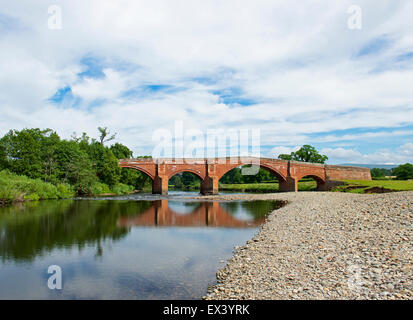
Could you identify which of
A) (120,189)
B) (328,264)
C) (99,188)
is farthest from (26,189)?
(328,264)

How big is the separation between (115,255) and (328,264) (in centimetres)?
689

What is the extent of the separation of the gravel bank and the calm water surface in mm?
933

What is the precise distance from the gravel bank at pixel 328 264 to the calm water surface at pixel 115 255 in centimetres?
93

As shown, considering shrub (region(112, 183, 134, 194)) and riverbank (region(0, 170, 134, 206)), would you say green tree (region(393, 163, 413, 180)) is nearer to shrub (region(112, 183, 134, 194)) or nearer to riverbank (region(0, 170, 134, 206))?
shrub (region(112, 183, 134, 194))

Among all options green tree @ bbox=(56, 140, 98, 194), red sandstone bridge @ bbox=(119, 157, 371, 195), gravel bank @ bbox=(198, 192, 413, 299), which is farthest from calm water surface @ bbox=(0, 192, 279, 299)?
red sandstone bridge @ bbox=(119, 157, 371, 195)

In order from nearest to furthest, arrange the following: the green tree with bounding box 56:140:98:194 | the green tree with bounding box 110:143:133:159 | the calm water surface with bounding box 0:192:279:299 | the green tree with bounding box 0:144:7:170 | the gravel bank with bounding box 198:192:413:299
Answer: the gravel bank with bounding box 198:192:413:299
the calm water surface with bounding box 0:192:279:299
the green tree with bounding box 0:144:7:170
the green tree with bounding box 56:140:98:194
the green tree with bounding box 110:143:133:159

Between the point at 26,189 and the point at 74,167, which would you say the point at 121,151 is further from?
the point at 26,189

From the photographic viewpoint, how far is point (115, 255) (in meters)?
10.3

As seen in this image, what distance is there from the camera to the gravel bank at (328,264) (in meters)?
5.76

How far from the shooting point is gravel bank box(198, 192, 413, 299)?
18.9 ft

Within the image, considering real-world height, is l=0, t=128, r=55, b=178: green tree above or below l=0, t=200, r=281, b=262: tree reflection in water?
above
